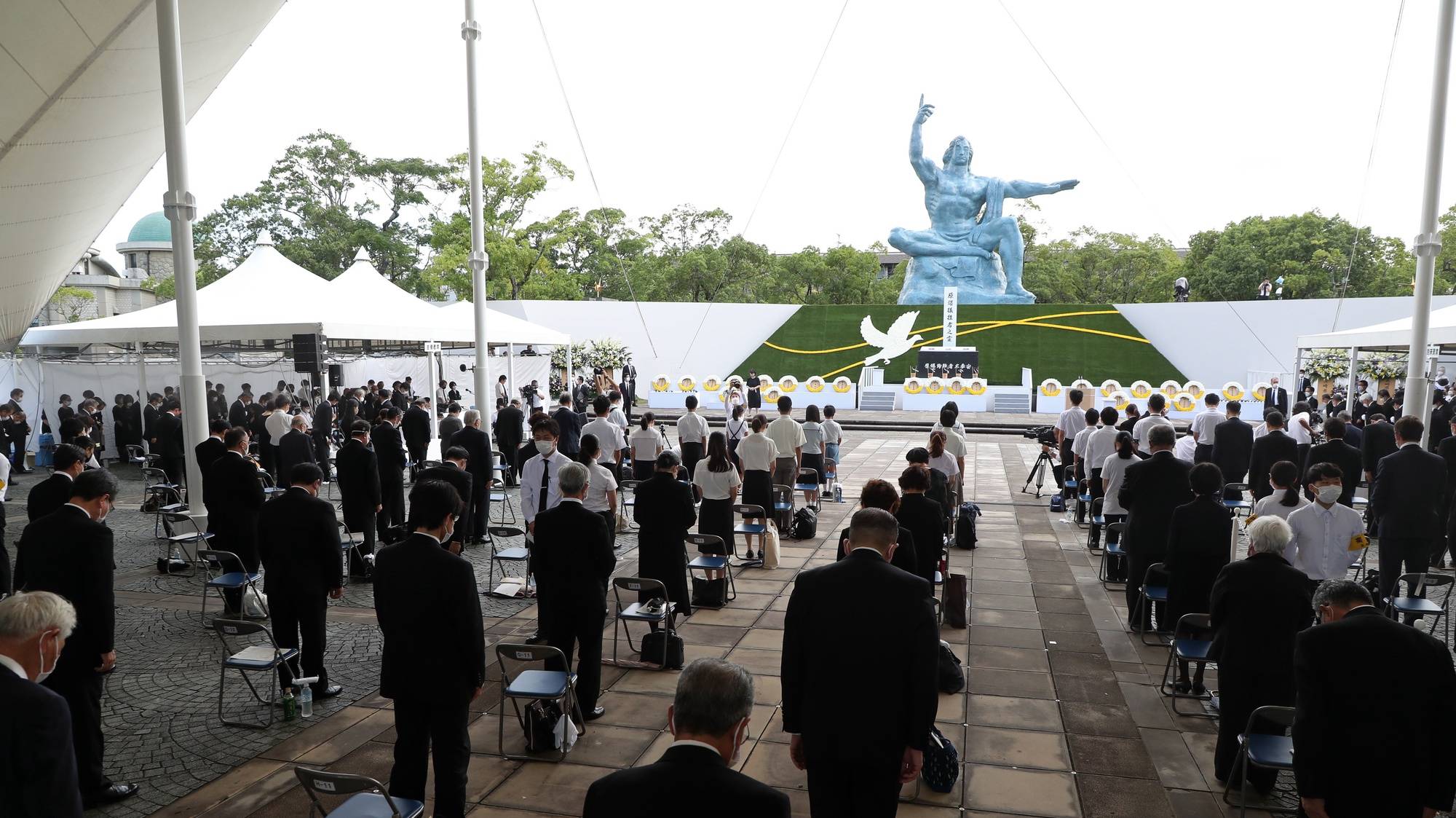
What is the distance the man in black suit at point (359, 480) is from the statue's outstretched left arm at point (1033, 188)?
118ft

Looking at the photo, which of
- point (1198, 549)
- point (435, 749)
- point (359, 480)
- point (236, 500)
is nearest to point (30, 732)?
point (435, 749)

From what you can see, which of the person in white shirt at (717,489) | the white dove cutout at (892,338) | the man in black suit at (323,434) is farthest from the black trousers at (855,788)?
the white dove cutout at (892,338)

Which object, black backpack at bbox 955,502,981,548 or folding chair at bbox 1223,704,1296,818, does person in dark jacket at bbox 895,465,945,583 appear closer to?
folding chair at bbox 1223,704,1296,818

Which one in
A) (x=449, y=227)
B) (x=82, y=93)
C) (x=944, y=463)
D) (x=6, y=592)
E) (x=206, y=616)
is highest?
(x=449, y=227)

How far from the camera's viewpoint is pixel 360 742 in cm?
472

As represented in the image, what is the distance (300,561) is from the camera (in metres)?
5.04

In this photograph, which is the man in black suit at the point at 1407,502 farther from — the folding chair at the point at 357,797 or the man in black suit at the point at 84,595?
the man in black suit at the point at 84,595

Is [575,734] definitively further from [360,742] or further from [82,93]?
[82,93]

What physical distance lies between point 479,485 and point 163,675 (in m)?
3.84

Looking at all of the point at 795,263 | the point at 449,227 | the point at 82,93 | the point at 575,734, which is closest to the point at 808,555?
the point at 575,734

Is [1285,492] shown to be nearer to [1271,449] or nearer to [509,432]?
[1271,449]

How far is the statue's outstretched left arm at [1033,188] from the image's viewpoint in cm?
3719

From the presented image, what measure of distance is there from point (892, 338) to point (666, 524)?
28.7 meters

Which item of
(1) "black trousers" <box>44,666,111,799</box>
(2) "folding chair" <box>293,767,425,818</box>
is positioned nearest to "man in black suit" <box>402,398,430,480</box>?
(1) "black trousers" <box>44,666,111,799</box>
